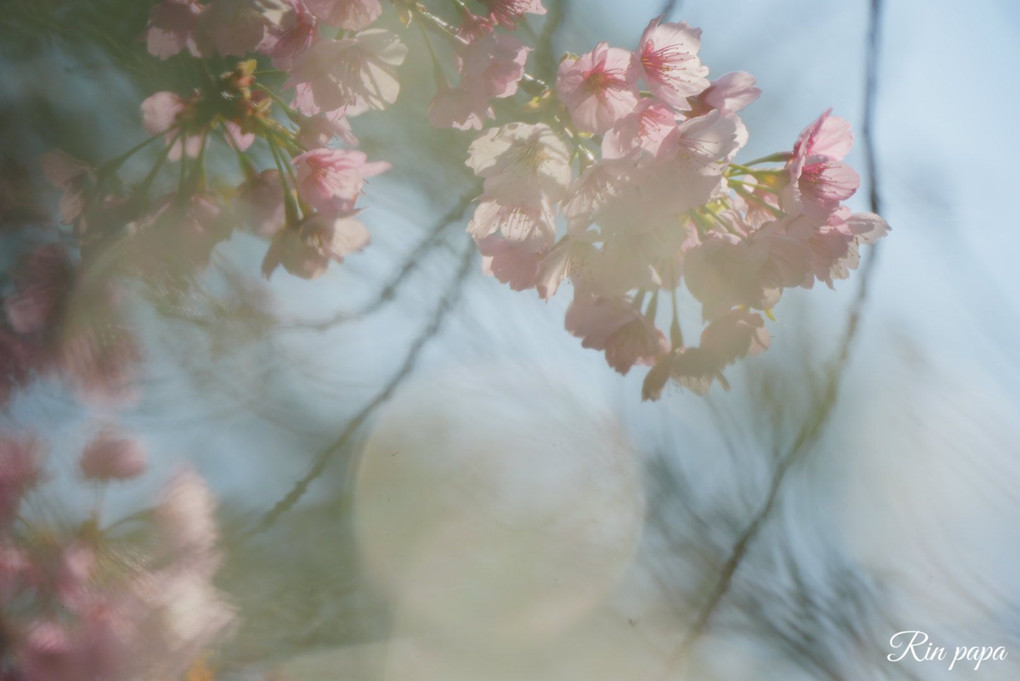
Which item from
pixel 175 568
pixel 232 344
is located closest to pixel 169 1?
pixel 232 344

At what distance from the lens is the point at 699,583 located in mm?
957

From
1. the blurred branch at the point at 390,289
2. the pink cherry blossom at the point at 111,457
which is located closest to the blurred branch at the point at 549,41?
the blurred branch at the point at 390,289

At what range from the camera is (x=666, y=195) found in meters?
0.38

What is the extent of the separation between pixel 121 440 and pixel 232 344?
0.14 metres

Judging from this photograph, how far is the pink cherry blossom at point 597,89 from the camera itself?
1.27 feet

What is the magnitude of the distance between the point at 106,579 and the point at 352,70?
0.58m

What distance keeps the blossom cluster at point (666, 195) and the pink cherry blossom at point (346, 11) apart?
0.33 ft

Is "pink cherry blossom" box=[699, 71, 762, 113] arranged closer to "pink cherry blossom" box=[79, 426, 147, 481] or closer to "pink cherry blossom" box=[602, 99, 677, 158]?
"pink cherry blossom" box=[602, 99, 677, 158]

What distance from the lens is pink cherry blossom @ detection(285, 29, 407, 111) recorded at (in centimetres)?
41

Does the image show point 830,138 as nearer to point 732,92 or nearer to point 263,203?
point 732,92
